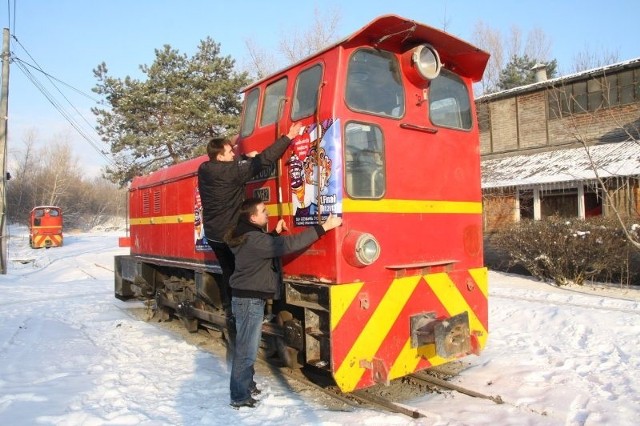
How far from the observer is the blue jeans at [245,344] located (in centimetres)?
443

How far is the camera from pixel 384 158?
4469 millimetres

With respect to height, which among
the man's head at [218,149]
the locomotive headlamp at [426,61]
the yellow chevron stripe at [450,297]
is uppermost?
the locomotive headlamp at [426,61]

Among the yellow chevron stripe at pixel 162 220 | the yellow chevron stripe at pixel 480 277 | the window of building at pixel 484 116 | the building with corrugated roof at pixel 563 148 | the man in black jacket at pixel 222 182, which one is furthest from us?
the window of building at pixel 484 116

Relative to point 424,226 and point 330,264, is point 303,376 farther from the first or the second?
point 424,226

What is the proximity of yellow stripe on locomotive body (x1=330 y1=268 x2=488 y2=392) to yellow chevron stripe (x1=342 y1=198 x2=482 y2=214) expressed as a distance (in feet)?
2.01

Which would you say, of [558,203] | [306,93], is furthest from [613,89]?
[306,93]

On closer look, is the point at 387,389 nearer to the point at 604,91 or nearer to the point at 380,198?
the point at 380,198

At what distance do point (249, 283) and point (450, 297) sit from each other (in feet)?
6.46

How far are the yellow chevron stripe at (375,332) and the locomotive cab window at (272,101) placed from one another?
6.90 feet

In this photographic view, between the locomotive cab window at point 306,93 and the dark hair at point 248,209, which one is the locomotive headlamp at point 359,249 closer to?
the dark hair at point 248,209

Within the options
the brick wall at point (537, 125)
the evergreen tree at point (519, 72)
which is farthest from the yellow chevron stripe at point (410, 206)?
the evergreen tree at point (519, 72)

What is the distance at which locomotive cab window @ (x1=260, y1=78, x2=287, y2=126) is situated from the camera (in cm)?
514

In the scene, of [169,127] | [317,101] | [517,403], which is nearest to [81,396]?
[317,101]

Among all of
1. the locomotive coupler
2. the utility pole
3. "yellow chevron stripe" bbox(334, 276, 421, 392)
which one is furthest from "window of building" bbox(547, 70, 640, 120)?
the utility pole
